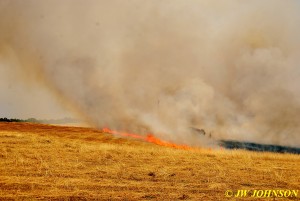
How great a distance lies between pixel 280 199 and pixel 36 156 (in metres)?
13.0

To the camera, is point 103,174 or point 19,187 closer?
point 19,187

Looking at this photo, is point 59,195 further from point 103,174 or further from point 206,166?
point 206,166

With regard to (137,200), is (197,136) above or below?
above

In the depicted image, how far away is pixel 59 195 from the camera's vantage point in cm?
1008

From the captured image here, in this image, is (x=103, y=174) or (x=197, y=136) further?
(x=197, y=136)

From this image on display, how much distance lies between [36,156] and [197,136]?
22.2 metres

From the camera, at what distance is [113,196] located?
10258 mm

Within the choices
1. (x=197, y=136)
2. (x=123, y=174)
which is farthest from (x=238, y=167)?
(x=197, y=136)

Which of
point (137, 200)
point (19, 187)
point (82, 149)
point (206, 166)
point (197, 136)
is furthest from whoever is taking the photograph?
point (197, 136)

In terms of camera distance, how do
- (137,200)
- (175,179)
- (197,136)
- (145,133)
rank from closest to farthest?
(137,200) → (175,179) → (197,136) → (145,133)

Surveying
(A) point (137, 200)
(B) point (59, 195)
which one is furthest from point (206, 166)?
(B) point (59, 195)

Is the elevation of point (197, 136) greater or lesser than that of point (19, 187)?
greater

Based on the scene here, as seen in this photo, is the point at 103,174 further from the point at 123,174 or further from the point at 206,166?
the point at 206,166

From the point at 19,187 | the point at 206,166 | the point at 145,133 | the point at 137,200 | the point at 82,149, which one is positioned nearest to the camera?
the point at 137,200
